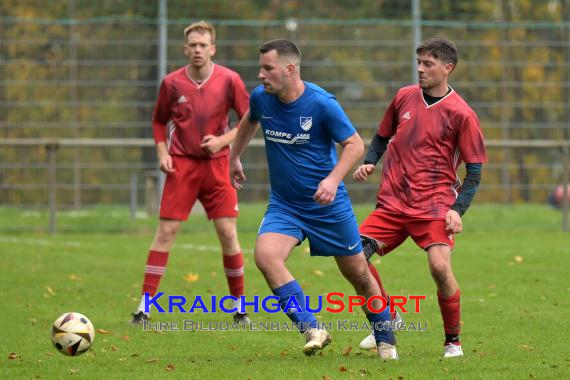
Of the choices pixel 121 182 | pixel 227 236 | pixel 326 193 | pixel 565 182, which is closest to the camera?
pixel 326 193

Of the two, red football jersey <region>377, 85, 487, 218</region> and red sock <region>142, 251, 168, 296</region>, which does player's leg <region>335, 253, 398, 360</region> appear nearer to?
red football jersey <region>377, 85, 487, 218</region>

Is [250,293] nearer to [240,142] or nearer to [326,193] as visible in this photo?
[240,142]

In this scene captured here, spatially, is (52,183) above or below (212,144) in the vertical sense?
below

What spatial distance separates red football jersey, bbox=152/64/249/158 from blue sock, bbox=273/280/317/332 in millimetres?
2640

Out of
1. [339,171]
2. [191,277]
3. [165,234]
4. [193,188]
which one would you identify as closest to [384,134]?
[339,171]

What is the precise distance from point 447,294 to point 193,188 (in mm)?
2817

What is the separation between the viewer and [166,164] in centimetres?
954

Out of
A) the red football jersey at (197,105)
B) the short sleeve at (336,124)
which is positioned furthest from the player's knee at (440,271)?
the red football jersey at (197,105)

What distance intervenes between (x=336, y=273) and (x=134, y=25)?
23.4ft

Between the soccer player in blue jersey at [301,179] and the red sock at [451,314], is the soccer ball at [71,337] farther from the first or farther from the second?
the red sock at [451,314]

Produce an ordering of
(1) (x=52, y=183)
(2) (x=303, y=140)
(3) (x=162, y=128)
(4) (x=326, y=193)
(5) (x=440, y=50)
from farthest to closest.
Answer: (1) (x=52, y=183) < (3) (x=162, y=128) < (5) (x=440, y=50) < (2) (x=303, y=140) < (4) (x=326, y=193)

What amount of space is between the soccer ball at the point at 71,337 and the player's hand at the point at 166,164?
2.46 meters

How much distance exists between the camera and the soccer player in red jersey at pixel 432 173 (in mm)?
7523

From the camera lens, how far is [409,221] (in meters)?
7.75
